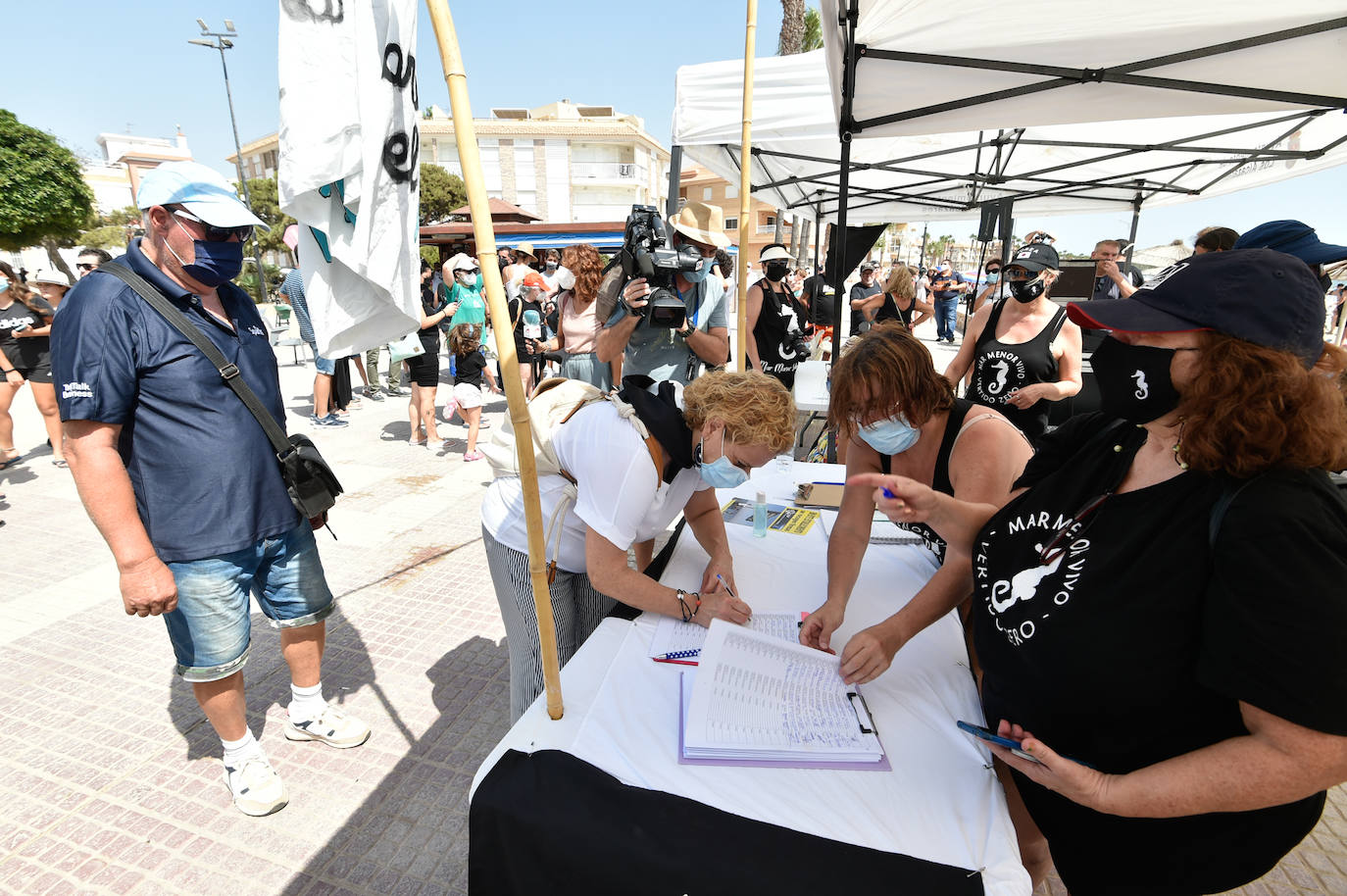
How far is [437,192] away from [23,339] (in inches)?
1335

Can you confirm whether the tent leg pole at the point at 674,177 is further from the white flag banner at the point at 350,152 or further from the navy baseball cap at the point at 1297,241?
the white flag banner at the point at 350,152

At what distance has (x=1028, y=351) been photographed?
130 inches

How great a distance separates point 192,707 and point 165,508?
1283 millimetres

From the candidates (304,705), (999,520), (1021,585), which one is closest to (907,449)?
(999,520)

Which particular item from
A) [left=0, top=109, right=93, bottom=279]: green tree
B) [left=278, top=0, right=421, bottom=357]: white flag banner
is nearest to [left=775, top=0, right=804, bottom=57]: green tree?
[left=278, top=0, right=421, bottom=357]: white flag banner

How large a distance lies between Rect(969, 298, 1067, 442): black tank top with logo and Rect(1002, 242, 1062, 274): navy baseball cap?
0.20m

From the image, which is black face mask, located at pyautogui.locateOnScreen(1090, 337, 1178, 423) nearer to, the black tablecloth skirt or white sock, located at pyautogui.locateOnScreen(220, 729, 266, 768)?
the black tablecloth skirt

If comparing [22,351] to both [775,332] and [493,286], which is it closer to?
[775,332]

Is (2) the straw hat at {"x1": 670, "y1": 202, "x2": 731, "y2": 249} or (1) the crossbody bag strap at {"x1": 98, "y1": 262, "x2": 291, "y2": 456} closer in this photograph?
(1) the crossbody bag strap at {"x1": 98, "y1": 262, "x2": 291, "y2": 456}

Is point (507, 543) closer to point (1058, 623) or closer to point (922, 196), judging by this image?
point (1058, 623)

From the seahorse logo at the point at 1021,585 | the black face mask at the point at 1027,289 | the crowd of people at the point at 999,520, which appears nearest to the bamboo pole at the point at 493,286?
the crowd of people at the point at 999,520

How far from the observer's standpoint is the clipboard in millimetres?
2533

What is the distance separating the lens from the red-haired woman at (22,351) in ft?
16.7

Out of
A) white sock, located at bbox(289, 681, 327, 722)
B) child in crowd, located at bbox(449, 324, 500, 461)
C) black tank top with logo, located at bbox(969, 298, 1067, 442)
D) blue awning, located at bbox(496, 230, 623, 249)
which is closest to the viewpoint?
white sock, located at bbox(289, 681, 327, 722)
